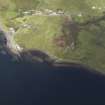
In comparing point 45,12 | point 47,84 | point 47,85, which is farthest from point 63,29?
point 47,85

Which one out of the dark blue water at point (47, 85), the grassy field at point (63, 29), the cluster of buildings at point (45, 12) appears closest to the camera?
the dark blue water at point (47, 85)

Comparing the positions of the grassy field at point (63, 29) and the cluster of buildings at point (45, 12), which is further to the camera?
the cluster of buildings at point (45, 12)

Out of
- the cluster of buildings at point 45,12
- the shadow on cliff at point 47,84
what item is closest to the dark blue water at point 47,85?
the shadow on cliff at point 47,84

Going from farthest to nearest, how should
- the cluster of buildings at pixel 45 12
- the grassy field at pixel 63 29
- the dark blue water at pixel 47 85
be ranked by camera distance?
1. the cluster of buildings at pixel 45 12
2. the grassy field at pixel 63 29
3. the dark blue water at pixel 47 85

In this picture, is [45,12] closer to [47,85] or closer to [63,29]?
[63,29]

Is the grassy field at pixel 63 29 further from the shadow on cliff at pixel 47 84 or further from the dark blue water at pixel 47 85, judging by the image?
the dark blue water at pixel 47 85

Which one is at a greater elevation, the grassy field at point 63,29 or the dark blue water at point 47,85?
the grassy field at point 63,29
